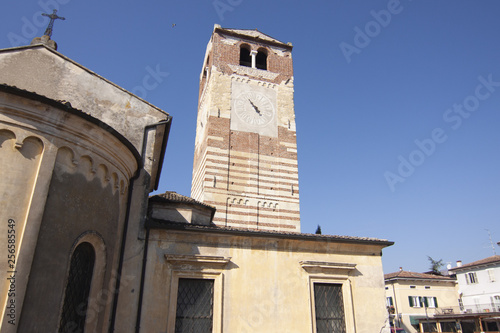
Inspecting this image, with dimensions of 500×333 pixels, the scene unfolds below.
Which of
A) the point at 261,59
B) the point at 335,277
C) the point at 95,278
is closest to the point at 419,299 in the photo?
the point at 261,59

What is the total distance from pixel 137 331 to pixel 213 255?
244cm

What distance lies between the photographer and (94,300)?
23.7 feet

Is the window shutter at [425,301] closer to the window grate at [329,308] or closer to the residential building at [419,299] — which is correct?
the residential building at [419,299]

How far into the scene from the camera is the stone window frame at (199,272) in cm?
892

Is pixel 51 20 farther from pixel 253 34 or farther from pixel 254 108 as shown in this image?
pixel 253 34

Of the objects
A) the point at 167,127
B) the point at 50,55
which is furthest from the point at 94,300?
the point at 50,55

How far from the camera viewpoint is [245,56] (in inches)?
997

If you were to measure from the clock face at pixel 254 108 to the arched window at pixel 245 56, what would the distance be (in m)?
2.77

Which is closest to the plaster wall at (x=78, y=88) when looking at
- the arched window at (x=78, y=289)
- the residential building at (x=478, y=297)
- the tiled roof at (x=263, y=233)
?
the tiled roof at (x=263, y=233)

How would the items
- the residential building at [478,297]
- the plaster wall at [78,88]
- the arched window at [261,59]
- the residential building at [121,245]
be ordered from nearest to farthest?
1. the residential building at [121,245]
2. the plaster wall at [78,88]
3. the arched window at [261,59]
4. the residential building at [478,297]

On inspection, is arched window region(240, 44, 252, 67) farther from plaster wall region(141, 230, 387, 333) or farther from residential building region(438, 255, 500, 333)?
residential building region(438, 255, 500, 333)

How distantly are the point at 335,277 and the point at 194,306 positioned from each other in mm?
3964

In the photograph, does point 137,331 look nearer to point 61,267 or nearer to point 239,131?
point 61,267

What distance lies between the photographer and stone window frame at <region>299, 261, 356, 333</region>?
9984 mm
